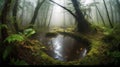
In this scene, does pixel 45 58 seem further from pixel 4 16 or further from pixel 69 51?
pixel 4 16

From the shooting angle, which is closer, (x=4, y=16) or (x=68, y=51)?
(x=4, y=16)

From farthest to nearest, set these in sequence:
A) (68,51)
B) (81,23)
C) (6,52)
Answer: (81,23) < (68,51) < (6,52)

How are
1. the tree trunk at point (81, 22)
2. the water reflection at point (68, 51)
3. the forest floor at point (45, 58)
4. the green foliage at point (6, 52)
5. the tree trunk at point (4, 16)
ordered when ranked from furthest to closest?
1. the tree trunk at point (81, 22)
2. the water reflection at point (68, 51)
3. the forest floor at point (45, 58)
4. the tree trunk at point (4, 16)
5. the green foliage at point (6, 52)

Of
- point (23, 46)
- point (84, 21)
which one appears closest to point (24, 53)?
point (23, 46)

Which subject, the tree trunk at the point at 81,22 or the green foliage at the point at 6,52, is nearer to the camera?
the green foliage at the point at 6,52

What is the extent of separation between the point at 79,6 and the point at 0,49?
8689 millimetres

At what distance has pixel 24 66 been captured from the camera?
5680mm

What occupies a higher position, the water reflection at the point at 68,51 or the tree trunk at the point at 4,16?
the tree trunk at the point at 4,16

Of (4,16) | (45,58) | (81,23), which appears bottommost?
(45,58)

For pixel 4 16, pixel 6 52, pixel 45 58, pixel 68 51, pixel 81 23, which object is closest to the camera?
pixel 6 52

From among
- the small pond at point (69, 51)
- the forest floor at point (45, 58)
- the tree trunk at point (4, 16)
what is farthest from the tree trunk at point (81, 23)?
the tree trunk at point (4, 16)

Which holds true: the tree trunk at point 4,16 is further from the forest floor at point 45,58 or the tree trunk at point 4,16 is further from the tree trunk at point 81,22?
the tree trunk at point 81,22

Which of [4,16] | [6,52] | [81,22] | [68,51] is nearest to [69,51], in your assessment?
[68,51]

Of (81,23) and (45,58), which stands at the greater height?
(81,23)
